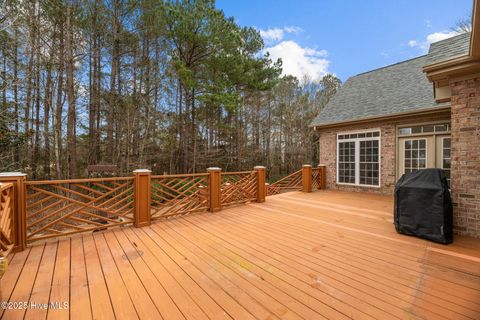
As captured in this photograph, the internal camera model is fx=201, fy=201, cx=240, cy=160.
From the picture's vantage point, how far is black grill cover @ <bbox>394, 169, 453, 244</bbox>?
2977mm

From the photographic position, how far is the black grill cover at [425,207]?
2977 millimetres

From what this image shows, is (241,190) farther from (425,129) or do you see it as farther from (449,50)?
(425,129)

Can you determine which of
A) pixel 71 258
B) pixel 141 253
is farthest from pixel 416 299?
pixel 71 258

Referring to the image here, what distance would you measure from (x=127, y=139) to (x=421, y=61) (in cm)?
1242

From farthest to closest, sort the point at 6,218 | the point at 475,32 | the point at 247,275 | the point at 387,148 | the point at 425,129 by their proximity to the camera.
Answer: the point at 387,148 → the point at 425,129 → the point at 6,218 → the point at 475,32 → the point at 247,275

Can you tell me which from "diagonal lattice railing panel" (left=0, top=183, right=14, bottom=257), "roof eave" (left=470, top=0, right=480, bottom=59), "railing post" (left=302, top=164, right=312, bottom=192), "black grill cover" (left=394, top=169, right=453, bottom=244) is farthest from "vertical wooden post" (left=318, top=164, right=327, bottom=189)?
"diagonal lattice railing panel" (left=0, top=183, right=14, bottom=257)

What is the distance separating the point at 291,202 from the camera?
571 cm

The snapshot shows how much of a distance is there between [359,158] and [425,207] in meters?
4.48

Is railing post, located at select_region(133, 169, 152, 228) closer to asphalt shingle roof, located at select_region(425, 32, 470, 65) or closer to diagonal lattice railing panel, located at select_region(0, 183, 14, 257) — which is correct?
diagonal lattice railing panel, located at select_region(0, 183, 14, 257)

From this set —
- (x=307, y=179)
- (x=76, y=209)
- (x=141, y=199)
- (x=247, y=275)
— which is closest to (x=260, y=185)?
(x=307, y=179)

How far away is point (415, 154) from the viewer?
6.11m

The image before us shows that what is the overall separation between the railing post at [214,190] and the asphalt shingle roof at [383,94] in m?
5.38

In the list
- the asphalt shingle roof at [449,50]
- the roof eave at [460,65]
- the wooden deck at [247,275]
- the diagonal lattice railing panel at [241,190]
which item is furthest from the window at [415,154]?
the diagonal lattice railing panel at [241,190]

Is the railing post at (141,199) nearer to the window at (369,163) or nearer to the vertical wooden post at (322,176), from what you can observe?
the vertical wooden post at (322,176)
